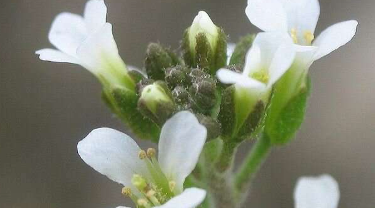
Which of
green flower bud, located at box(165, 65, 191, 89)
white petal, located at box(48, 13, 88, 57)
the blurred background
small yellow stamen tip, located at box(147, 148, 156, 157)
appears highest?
white petal, located at box(48, 13, 88, 57)

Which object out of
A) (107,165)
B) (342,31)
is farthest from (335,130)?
(107,165)

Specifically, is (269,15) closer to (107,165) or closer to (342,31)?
(342,31)

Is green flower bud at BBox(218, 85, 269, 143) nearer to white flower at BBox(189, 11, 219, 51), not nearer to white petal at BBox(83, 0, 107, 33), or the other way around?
white flower at BBox(189, 11, 219, 51)

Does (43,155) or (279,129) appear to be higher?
(279,129)

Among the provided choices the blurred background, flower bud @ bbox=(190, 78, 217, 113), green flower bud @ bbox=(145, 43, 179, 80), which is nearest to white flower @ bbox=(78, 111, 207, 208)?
flower bud @ bbox=(190, 78, 217, 113)

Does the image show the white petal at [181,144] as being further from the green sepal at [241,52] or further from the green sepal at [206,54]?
the green sepal at [241,52]

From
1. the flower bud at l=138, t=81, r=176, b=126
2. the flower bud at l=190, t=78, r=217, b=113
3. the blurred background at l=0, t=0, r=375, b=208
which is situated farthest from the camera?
the blurred background at l=0, t=0, r=375, b=208

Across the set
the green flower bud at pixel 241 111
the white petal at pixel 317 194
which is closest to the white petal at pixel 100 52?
the green flower bud at pixel 241 111
